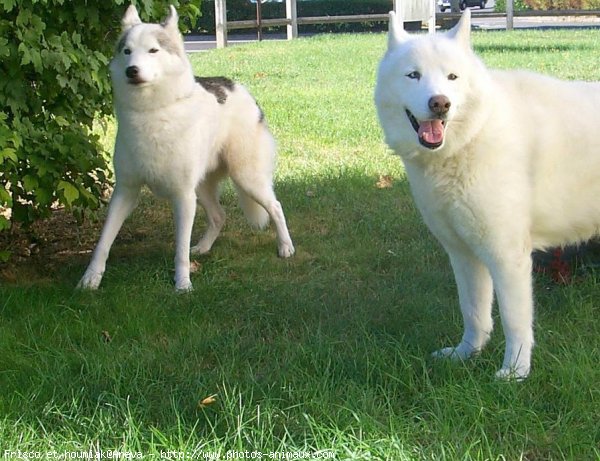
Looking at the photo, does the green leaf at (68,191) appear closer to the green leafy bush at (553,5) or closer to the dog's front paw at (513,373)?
the dog's front paw at (513,373)

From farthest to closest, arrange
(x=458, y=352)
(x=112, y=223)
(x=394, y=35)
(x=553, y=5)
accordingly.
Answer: (x=553, y=5) → (x=112, y=223) → (x=458, y=352) → (x=394, y=35)

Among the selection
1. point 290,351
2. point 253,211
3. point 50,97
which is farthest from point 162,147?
point 290,351

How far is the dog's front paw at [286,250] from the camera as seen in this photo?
571cm

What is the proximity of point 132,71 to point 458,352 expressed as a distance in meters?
2.43

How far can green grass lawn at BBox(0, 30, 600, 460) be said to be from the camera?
9.91 feet

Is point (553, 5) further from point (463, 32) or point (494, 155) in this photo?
point (494, 155)

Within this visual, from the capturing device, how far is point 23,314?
4453 mm

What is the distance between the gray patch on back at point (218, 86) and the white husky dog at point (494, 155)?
7.13 ft

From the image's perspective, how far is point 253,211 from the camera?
603 cm

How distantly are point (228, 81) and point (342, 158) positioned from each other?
7.87ft

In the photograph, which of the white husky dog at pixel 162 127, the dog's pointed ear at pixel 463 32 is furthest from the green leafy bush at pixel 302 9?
the dog's pointed ear at pixel 463 32

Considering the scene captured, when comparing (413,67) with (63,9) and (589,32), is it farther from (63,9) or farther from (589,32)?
(589,32)

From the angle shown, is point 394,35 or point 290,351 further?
point 290,351

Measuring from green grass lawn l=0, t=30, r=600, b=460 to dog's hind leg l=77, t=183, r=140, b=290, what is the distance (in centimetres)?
14
